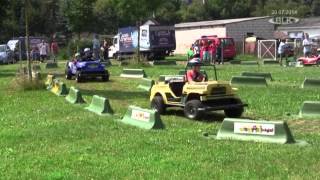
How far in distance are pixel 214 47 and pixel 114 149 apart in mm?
31220

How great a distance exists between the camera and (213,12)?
97000 mm

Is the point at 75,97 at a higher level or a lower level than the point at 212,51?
lower

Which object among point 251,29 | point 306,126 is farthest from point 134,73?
point 251,29

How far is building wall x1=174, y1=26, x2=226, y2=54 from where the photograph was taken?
58.3 meters

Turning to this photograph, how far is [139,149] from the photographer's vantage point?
962 centimetres

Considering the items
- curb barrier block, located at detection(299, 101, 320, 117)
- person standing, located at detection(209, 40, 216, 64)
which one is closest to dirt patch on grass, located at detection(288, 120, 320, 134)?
curb barrier block, located at detection(299, 101, 320, 117)

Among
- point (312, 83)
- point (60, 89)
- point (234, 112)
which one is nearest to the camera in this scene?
point (234, 112)

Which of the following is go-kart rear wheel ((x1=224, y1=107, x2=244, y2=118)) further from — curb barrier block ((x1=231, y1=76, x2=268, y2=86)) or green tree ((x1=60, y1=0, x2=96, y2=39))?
green tree ((x1=60, y1=0, x2=96, y2=39))

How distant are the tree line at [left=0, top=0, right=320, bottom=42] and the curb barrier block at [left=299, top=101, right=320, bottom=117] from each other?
22.1 meters

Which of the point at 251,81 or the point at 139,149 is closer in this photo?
the point at 139,149

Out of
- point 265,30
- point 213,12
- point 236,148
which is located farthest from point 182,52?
point 236,148

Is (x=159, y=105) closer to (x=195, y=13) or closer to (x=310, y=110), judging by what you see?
(x=310, y=110)

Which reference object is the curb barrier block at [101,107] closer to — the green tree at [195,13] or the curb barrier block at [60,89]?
the curb barrier block at [60,89]

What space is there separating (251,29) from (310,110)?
4704 cm
